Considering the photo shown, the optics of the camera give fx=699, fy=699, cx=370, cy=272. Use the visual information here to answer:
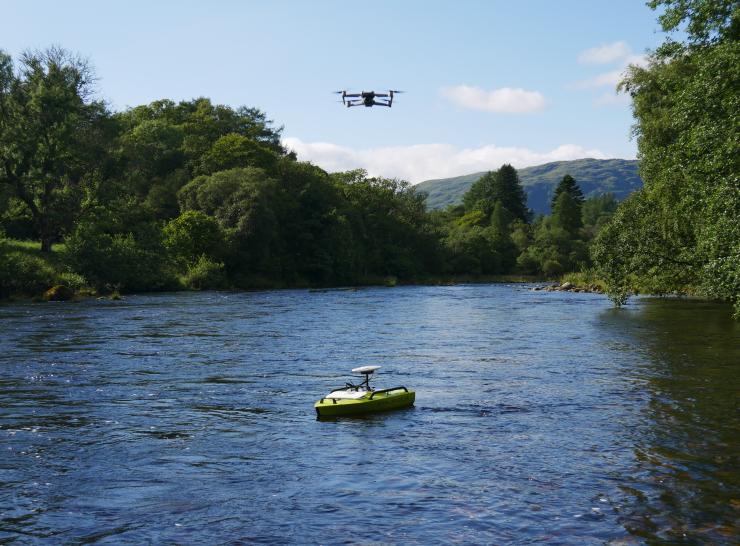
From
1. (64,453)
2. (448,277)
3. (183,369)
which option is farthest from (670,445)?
(448,277)

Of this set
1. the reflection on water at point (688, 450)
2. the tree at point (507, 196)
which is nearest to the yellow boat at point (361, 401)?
the reflection on water at point (688, 450)

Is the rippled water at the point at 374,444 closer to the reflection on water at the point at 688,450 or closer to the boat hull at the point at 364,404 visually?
the reflection on water at the point at 688,450

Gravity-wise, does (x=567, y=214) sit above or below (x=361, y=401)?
above

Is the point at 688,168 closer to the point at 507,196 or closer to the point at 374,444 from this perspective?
the point at 374,444

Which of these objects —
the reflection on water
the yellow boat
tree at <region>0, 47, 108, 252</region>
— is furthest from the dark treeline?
the reflection on water

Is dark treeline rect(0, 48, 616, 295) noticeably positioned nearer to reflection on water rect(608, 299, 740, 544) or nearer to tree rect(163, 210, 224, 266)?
tree rect(163, 210, 224, 266)

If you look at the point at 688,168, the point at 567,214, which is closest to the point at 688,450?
the point at 688,168
